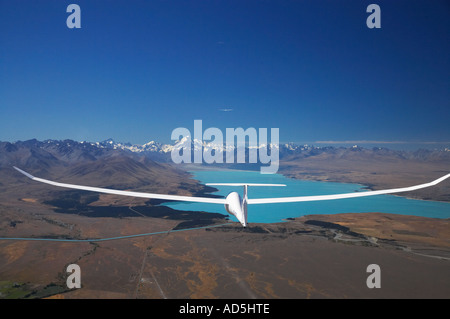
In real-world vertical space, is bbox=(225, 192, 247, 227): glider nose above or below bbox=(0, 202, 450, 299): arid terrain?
above

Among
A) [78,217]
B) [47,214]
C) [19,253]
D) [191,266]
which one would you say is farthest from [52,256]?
[47,214]

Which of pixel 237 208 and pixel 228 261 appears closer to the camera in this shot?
pixel 237 208

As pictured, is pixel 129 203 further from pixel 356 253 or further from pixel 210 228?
pixel 356 253

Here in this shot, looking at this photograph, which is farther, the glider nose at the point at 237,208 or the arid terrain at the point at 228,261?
the arid terrain at the point at 228,261

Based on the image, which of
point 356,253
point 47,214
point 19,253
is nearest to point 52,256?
point 19,253

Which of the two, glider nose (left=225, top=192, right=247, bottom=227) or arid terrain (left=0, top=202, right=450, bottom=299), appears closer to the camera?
glider nose (left=225, top=192, right=247, bottom=227)

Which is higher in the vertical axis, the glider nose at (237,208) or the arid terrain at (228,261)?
the glider nose at (237,208)

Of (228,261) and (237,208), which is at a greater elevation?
(237,208)
